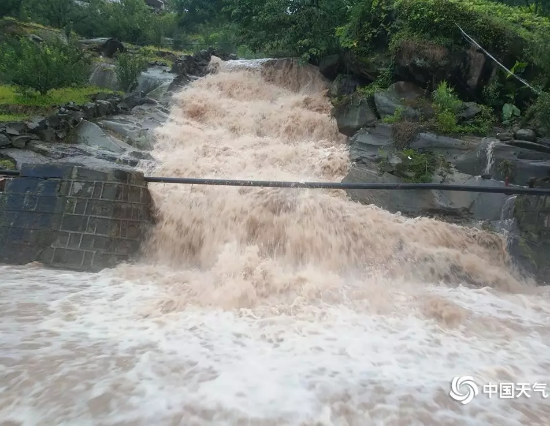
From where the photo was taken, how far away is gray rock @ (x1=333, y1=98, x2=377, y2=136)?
11008 millimetres

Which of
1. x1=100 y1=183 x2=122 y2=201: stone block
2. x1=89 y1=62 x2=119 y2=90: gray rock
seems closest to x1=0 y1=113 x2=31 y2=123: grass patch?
x1=100 y1=183 x2=122 y2=201: stone block

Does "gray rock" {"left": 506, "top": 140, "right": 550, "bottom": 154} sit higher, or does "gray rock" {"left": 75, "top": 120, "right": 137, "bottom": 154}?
"gray rock" {"left": 506, "top": 140, "right": 550, "bottom": 154}

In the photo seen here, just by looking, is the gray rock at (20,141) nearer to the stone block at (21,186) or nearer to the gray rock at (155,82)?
the stone block at (21,186)

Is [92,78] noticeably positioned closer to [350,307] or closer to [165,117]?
[165,117]

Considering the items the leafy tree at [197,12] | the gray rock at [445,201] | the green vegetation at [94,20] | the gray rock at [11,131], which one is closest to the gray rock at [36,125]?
the gray rock at [11,131]

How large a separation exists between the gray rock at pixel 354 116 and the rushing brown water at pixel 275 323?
2.30 m

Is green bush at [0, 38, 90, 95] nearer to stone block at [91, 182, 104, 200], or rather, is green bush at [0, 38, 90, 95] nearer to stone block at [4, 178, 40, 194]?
stone block at [4, 178, 40, 194]

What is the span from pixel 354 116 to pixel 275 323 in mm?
8047

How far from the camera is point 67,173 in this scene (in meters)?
6.43

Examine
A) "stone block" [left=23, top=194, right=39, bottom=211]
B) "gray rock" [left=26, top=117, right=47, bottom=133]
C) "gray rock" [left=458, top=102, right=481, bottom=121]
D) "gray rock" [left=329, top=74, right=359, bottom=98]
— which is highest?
"gray rock" [left=329, top=74, right=359, bottom=98]

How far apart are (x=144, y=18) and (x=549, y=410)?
28.8 metres

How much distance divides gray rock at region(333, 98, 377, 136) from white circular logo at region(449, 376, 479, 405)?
27.1ft

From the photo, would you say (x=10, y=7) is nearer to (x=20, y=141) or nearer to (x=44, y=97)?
(x=44, y=97)

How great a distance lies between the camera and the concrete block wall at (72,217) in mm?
6055
